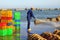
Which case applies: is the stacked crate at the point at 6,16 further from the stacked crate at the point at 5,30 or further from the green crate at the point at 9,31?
the green crate at the point at 9,31

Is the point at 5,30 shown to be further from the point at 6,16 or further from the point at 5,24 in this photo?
the point at 6,16

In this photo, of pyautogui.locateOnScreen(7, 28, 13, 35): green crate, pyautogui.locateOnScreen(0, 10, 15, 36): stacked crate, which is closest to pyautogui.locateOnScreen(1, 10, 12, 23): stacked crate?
pyautogui.locateOnScreen(0, 10, 15, 36): stacked crate

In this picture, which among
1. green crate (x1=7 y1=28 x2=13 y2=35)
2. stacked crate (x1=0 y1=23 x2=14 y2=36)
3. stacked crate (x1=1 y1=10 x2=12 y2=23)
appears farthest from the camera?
stacked crate (x1=1 y1=10 x2=12 y2=23)

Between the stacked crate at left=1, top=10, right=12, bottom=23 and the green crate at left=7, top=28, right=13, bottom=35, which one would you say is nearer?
the green crate at left=7, top=28, right=13, bottom=35

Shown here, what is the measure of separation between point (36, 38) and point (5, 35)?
15.5 feet

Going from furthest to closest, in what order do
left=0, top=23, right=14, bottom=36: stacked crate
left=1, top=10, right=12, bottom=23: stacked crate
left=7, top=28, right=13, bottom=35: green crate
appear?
left=1, top=10, right=12, bottom=23: stacked crate < left=7, top=28, right=13, bottom=35: green crate < left=0, top=23, right=14, bottom=36: stacked crate

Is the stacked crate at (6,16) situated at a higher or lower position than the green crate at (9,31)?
higher

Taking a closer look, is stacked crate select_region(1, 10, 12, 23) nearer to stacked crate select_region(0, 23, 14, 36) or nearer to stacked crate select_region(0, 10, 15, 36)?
stacked crate select_region(0, 10, 15, 36)

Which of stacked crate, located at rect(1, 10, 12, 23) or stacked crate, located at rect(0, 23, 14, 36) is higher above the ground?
stacked crate, located at rect(1, 10, 12, 23)

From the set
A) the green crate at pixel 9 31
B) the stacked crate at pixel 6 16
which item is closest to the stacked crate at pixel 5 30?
the green crate at pixel 9 31

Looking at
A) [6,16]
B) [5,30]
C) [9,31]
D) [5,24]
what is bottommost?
[9,31]

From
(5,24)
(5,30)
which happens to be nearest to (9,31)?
(5,30)

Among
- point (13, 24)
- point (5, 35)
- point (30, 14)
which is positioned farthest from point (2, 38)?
point (30, 14)

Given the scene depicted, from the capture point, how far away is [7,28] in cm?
1817
